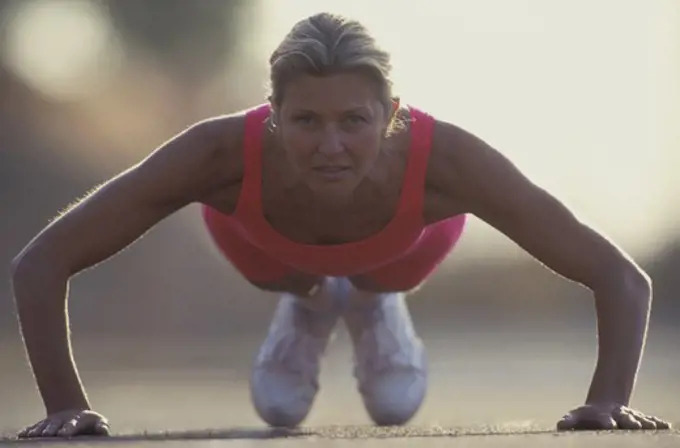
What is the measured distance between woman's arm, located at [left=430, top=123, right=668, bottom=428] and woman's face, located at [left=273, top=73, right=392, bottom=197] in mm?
362

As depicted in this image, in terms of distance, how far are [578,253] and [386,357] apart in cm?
199

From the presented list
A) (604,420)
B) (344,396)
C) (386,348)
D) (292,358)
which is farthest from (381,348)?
(344,396)

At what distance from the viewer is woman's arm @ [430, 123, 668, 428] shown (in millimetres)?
5719

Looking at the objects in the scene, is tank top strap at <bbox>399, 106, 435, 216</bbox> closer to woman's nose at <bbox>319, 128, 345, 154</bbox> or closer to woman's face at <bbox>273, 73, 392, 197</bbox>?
woman's face at <bbox>273, 73, 392, 197</bbox>

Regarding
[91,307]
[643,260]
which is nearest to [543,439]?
[643,260]

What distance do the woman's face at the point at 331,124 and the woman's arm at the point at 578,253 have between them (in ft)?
1.19

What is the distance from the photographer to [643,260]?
2205 cm

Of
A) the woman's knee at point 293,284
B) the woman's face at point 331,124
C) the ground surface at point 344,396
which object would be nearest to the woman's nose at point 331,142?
the woman's face at point 331,124

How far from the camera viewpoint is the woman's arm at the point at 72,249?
574cm

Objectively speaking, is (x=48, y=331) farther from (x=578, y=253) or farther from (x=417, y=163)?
(x=578, y=253)

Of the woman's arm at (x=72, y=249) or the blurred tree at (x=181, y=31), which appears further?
the blurred tree at (x=181, y=31)

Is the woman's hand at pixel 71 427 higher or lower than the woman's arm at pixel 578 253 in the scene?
lower

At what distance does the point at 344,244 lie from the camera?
6.20m

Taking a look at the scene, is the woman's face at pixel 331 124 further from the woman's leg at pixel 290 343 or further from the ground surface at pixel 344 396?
the woman's leg at pixel 290 343
